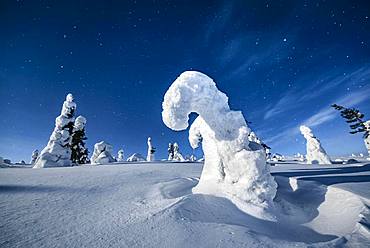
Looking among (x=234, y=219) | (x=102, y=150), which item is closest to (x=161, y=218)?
(x=234, y=219)

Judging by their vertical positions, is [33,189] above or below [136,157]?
below

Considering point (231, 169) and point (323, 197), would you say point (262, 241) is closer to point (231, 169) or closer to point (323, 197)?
point (231, 169)

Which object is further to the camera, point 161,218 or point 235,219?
point 235,219

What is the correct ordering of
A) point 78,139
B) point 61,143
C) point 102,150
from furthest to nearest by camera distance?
point 102,150
point 78,139
point 61,143

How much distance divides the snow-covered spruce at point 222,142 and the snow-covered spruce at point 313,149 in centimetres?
2688

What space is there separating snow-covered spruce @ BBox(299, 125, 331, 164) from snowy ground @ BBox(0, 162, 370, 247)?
24.6 m

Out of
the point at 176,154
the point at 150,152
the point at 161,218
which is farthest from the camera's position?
the point at 176,154

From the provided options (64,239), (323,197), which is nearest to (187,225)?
(64,239)

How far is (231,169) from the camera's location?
5867 mm

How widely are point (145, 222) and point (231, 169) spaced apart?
3313 mm

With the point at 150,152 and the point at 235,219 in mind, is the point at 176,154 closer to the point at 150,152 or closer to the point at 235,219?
the point at 150,152

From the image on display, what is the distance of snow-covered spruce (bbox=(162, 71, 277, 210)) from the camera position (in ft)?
17.7

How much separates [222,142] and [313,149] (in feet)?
93.2

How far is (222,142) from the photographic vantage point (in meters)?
6.11
